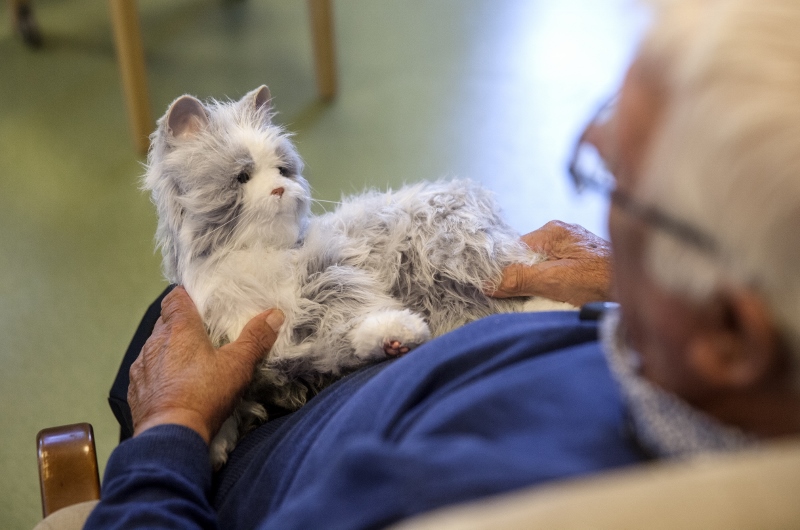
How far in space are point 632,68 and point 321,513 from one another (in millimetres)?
429

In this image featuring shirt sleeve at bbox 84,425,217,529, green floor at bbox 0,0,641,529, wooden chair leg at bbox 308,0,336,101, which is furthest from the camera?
wooden chair leg at bbox 308,0,336,101

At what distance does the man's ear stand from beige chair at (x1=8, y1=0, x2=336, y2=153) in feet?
6.03

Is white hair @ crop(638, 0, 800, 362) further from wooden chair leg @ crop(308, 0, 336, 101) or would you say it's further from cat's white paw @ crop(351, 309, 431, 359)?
wooden chair leg @ crop(308, 0, 336, 101)

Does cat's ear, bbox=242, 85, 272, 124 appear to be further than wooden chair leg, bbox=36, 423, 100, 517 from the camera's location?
Yes

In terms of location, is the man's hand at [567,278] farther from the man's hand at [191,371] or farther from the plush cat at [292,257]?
the man's hand at [191,371]

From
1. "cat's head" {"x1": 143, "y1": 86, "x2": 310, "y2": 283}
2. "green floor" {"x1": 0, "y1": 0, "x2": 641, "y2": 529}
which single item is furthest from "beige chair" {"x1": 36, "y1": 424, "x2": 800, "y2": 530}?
"green floor" {"x1": 0, "y1": 0, "x2": 641, "y2": 529}

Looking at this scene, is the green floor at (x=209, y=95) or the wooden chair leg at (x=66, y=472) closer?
the wooden chair leg at (x=66, y=472)

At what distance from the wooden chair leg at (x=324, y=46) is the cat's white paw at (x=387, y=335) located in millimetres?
1538

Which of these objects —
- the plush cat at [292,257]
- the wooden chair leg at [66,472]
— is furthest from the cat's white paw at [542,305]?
the wooden chair leg at [66,472]

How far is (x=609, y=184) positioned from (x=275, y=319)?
1.64 feet

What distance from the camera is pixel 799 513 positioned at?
40cm

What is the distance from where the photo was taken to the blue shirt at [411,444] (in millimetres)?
518

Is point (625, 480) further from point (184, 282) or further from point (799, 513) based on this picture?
point (184, 282)

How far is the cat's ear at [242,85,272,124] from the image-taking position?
3.28 ft
